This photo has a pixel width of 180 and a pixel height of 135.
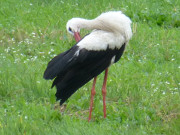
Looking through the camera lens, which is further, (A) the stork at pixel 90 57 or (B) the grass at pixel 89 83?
(A) the stork at pixel 90 57

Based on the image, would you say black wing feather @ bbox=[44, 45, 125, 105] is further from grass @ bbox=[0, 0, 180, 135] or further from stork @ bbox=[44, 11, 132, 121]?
grass @ bbox=[0, 0, 180, 135]

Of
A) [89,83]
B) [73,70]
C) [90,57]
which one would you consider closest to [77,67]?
[73,70]

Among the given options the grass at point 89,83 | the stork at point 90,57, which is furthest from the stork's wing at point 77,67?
the grass at point 89,83

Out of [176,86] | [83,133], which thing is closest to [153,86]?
[176,86]

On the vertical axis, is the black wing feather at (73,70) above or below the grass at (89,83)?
above

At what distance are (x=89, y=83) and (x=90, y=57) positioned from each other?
1.07 m

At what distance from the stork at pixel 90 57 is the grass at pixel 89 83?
0.99 ft

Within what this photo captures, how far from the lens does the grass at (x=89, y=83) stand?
185 inches

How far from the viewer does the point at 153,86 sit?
584 centimetres

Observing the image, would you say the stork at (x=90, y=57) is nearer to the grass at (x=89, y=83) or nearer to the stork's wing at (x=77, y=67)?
the stork's wing at (x=77, y=67)

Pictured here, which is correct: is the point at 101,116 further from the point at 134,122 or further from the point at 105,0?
the point at 105,0

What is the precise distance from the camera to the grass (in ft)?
15.4

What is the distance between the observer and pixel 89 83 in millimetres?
6004

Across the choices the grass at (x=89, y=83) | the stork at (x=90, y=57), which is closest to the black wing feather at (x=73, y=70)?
the stork at (x=90, y=57)
